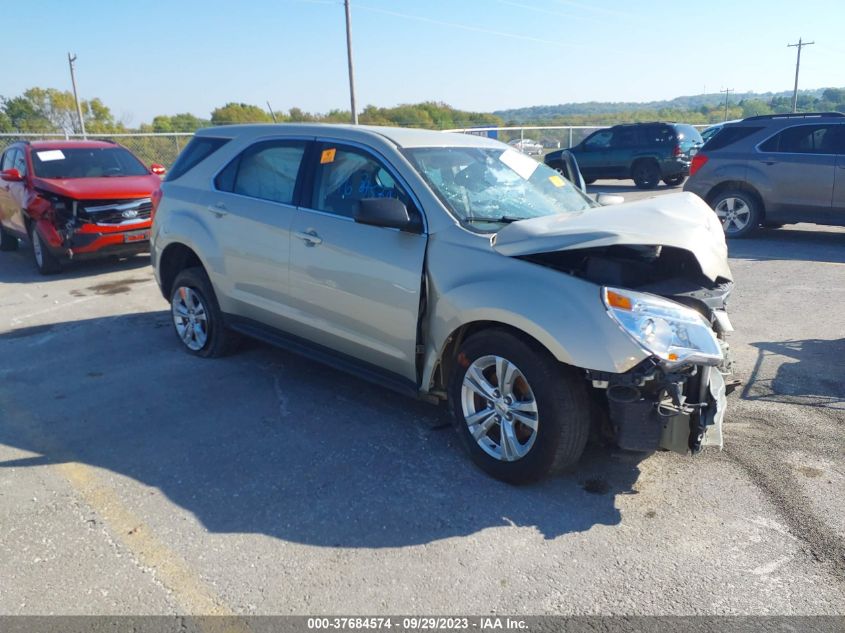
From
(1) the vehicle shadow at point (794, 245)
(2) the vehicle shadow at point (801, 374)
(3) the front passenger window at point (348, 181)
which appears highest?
(3) the front passenger window at point (348, 181)

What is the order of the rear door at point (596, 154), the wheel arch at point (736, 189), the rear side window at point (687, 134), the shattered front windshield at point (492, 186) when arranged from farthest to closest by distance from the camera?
the rear door at point (596, 154)
the rear side window at point (687, 134)
the wheel arch at point (736, 189)
the shattered front windshield at point (492, 186)

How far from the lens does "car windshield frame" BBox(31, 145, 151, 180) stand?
10133mm

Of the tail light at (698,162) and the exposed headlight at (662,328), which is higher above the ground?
the tail light at (698,162)

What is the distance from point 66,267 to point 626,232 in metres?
9.05

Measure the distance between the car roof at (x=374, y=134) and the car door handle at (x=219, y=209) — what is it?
0.58 m

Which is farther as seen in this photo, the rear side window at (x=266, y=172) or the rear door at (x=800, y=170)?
the rear door at (x=800, y=170)

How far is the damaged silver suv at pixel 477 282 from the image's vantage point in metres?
3.45

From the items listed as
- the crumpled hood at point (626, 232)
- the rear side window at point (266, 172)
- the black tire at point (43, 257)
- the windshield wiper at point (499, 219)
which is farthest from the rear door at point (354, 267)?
the black tire at point (43, 257)

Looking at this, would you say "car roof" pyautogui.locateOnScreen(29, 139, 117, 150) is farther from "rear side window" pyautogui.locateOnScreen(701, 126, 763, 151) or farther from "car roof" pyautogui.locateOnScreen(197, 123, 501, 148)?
"rear side window" pyautogui.locateOnScreen(701, 126, 763, 151)

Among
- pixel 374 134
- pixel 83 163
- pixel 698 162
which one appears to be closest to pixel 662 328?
pixel 374 134

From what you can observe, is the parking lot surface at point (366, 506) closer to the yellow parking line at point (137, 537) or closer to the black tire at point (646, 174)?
the yellow parking line at point (137, 537)

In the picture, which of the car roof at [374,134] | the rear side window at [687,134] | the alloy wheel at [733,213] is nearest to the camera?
the car roof at [374,134]

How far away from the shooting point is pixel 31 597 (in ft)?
9.88

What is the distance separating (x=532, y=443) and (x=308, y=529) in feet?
3.94
